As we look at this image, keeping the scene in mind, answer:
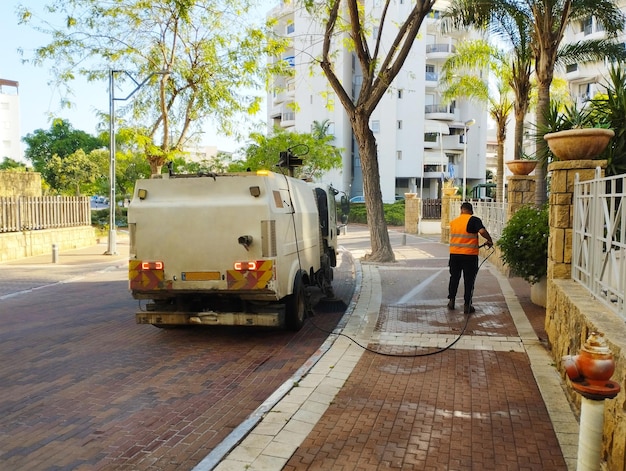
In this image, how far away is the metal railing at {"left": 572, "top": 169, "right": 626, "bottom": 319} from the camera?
4.51 metres

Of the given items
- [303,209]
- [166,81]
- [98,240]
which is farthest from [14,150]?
[303,209]

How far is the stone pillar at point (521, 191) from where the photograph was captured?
14.1 metres

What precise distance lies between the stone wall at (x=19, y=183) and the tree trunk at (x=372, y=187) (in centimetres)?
1322

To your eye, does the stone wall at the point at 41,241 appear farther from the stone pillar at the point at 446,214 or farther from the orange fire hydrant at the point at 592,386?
the orange fire hydrant at the point at 592,386

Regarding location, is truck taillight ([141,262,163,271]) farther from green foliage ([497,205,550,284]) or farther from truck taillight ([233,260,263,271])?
green foliage ([497,205,550,284])

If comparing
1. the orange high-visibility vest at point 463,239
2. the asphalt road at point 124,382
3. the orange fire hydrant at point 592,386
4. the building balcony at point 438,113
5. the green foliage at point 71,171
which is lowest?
the asphalt road at point 124,382

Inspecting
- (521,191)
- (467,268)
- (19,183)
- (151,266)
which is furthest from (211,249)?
(19,183)

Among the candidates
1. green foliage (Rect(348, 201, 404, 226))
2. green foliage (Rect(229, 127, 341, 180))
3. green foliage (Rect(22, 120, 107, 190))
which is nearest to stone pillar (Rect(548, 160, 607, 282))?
green foliage (Rect(348, 201, 404, 226))

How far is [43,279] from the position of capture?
14.2m

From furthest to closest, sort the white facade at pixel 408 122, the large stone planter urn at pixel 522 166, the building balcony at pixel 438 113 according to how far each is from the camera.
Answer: the building balcony at pixel 438 113 → the white facade at pixel 408 122 → the large stone planter urn at pixel 522 166

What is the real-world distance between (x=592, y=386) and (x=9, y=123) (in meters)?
94.2

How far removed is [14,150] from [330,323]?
8854 centimetres

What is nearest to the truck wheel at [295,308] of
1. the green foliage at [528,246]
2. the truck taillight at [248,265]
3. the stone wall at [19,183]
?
the truck taillight at [248,265]

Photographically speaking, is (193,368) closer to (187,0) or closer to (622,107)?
(622,107)
